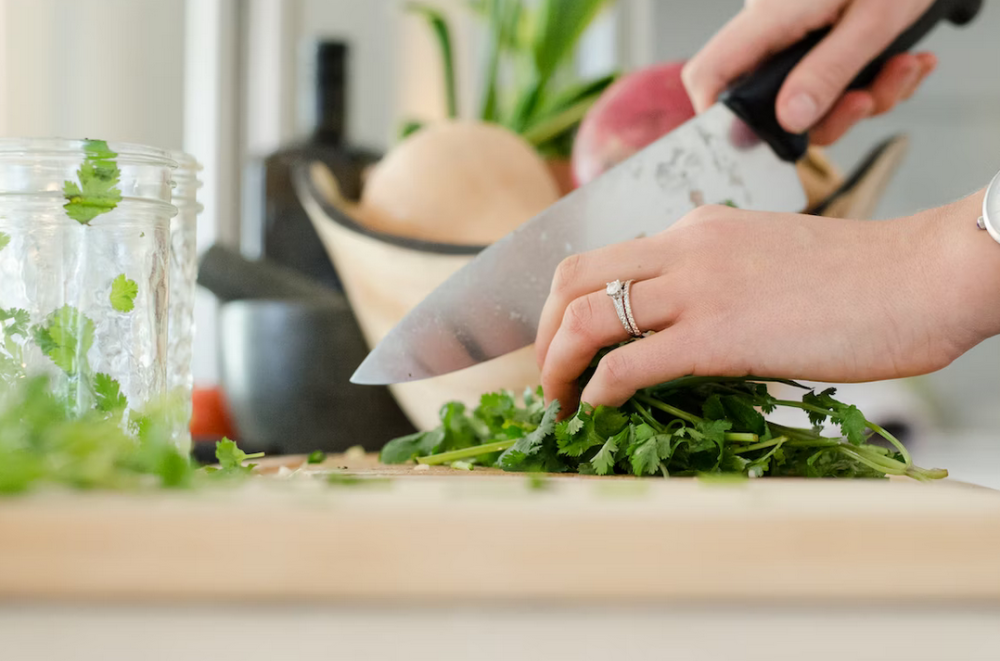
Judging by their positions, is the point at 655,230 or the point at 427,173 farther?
the point at 427,173

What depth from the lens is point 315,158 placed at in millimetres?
1475

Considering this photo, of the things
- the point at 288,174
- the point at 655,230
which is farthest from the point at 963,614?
the point at 288,174

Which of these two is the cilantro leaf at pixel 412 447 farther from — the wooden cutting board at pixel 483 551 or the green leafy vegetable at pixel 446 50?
the green leafy vegetable at pixel 446 50

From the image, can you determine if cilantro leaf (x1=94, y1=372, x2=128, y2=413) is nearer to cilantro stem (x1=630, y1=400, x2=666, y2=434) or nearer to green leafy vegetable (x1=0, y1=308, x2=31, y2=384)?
green leafy vegetable (x1=0, y1=308, x2=31, y2=384)

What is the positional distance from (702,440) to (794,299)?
0.36 feet

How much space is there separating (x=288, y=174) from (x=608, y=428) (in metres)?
1.01

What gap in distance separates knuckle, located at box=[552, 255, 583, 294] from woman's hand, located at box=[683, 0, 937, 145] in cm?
33

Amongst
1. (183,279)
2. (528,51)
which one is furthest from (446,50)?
(183,279)

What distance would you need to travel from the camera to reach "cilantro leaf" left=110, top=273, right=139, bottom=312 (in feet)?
1.83

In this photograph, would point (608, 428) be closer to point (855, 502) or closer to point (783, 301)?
point (783, 301)

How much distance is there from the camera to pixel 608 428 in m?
0.62

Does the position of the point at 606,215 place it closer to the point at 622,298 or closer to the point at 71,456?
the point at 622,298

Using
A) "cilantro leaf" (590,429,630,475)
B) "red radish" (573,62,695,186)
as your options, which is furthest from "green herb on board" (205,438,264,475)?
"red radish" (573,62,695,186)

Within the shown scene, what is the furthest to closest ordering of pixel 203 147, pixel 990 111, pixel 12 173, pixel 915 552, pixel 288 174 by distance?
pixel 990 111 → pixel 203 147 → pixel 288 174 → pixel 12 173 → pixel 915 552
